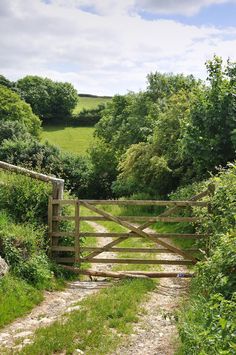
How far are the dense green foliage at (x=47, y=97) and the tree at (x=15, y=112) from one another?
15321mm

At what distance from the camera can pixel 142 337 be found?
7516mm

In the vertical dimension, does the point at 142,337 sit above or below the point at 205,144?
below

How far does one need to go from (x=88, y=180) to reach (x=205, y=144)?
1014 inches

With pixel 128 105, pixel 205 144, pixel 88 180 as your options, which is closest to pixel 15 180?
pixel 205 144

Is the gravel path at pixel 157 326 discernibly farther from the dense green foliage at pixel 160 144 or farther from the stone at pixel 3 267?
the dense green foliage at pixel 160 144

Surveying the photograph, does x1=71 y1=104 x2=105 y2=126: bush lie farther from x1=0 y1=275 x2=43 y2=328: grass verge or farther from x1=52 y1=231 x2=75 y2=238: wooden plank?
x1=0 y1=275 x2=43 y2=328: grass verge

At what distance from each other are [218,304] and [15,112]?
56.7 m

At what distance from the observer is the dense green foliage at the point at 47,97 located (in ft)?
254

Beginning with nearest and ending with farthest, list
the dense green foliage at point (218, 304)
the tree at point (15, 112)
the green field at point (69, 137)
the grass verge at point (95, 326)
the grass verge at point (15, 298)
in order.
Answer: the dense green foliage at point (218, 304) < the grass verge at point (95, 326) < the grass verge at point (15, 298) < the tree at point (15, 112) < the green field at point (69, 137)

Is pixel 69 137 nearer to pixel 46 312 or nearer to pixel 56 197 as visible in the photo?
pixel 56 197

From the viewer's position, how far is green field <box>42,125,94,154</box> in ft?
207

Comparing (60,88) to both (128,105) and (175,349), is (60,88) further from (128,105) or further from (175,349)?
(175,349)

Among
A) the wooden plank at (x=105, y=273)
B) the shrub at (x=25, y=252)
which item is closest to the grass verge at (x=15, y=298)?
the shrub at (x=25, y=252)

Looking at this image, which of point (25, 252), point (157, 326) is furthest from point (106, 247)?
point (157, 326)
